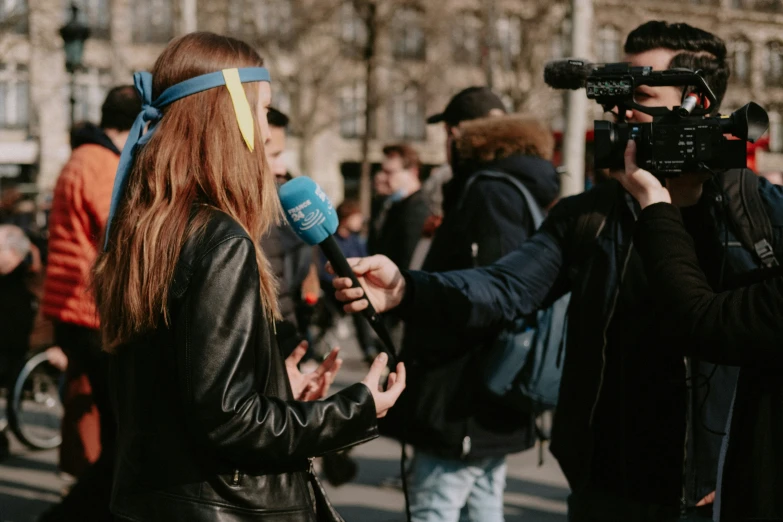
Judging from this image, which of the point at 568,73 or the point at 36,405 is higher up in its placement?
the point at 568,73

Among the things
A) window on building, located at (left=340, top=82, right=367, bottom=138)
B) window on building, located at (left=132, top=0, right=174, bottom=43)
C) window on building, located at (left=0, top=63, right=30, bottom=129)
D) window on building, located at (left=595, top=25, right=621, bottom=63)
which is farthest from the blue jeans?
window on building, located at (left=340, top=82, right=367, bottom=138)

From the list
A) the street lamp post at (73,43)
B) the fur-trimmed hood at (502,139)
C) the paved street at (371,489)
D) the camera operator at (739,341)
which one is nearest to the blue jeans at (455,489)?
the fur-trimmed hood at (502,139)

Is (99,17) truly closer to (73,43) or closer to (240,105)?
(73,43)

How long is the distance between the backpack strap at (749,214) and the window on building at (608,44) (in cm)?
3532

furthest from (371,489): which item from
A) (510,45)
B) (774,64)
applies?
(774,64)

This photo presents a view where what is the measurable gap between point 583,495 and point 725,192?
887 mm

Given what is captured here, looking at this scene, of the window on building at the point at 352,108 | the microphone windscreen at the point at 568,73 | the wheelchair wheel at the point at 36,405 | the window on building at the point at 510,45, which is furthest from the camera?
the window on building at the point at 352,108

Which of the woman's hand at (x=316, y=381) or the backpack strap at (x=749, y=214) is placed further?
the woman's hand at (x=316, y=381)

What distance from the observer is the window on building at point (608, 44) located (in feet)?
122

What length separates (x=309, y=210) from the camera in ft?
8.18

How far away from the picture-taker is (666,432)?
259 cm

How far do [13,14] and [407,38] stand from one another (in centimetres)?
1737

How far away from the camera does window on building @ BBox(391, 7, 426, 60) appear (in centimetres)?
3738

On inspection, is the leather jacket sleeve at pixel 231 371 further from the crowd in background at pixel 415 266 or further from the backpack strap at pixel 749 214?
the backpack strap at pixel 749 214
